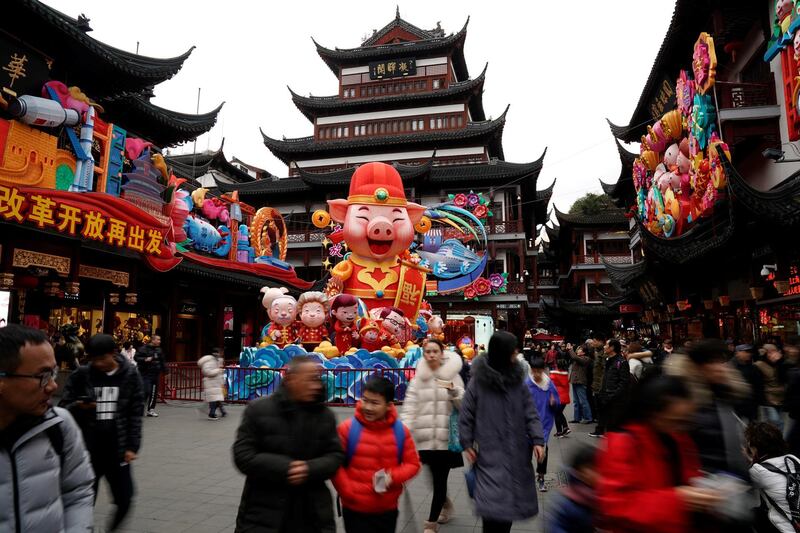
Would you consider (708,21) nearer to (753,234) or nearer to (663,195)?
(663,195)

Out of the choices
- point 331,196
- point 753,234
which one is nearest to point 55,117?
point 753,234

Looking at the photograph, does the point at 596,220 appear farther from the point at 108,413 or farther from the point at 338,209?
the point at 108,413

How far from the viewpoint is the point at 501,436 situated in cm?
305

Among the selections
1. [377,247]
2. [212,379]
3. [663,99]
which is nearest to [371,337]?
[377,247]

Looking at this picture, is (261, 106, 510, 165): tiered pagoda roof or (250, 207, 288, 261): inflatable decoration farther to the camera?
(261, 106, 510, 165): tiered pagoda roof

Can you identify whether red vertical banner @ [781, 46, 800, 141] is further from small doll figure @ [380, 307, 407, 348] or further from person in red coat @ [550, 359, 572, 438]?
small doll figure @ [380, 307, 407, 348]

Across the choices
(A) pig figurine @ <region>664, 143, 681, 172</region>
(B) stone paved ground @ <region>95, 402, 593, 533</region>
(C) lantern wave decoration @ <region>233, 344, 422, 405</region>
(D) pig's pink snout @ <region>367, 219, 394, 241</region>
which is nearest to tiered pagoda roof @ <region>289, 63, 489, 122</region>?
(A) pig figurine @ <region>664, 143, 681, 172</region>

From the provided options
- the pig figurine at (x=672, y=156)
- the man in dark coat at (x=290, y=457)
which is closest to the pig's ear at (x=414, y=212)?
the pig figurine at (x=672, y=156)

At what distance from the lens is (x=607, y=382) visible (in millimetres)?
7113

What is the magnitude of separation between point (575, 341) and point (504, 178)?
593 inches

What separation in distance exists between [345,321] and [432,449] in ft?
22.9

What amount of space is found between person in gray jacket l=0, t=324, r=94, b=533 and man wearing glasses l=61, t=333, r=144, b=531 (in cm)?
160

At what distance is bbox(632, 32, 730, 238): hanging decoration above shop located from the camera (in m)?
11.6

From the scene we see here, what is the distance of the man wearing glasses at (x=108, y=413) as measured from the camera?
340cm
